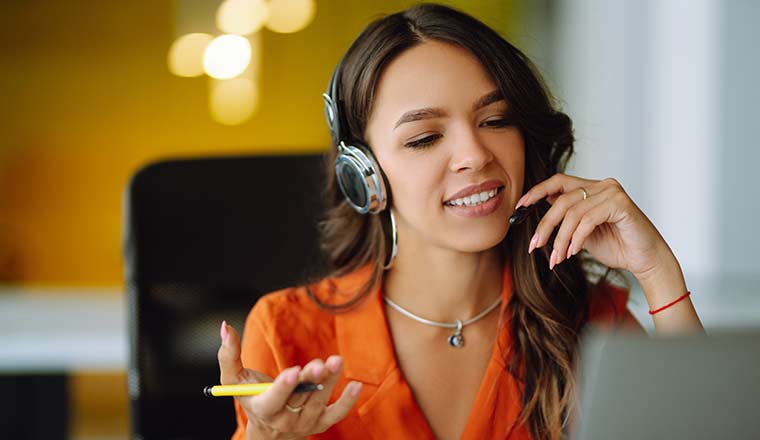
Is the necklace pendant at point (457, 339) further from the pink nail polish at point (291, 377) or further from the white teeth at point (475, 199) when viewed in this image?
the pink nail polish at point (291, 377)

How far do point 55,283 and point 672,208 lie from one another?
2.27m

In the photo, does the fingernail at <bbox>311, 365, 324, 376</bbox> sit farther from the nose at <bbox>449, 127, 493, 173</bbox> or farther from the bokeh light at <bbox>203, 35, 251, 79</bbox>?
the bokeh light at <bbox>203, 35, 251, 79</bbox>

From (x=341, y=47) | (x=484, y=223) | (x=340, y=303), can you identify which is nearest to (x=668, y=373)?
(x=484, y=223)

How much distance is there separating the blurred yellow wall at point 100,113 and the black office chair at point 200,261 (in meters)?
1.78

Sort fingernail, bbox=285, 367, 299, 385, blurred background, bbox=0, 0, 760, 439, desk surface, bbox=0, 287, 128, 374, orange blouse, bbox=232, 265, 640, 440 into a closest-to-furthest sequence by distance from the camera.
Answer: fingernail, bbox=285, 367, 299, 385
orange blouse, bbox=232, 265, 640, 440
desk surface, bbox=0, 287, 128, 374
blurred background, bbox=0, 0, 760, 439

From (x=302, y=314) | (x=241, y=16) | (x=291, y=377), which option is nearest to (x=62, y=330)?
(x=241, y=16)

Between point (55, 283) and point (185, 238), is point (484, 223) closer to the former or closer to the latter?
point (185, 238)

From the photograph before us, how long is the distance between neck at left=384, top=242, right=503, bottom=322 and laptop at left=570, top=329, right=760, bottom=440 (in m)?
0.76

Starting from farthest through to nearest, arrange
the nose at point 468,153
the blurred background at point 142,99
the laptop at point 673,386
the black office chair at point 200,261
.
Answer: the blurred background at point 142,99, the black office chair at point 200,261, the nose at point 468,153, the laptop at point 673,386

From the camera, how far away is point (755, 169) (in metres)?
2.90

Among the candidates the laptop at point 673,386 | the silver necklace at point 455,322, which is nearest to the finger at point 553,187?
the silver necklace at point 455,322

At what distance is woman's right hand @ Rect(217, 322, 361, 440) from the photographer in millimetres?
911

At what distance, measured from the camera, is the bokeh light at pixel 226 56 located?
3.31 meters

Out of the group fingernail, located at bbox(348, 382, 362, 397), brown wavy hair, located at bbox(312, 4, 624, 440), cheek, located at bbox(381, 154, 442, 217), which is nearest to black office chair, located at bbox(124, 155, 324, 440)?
brown wavy hair, located at bbox(312, 4, 624, 440)
